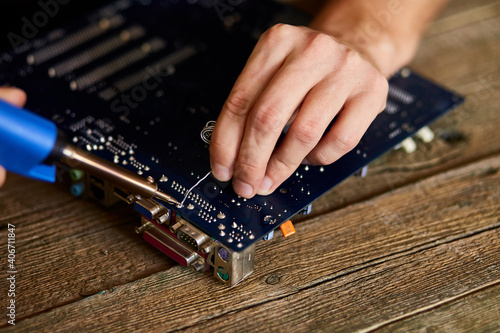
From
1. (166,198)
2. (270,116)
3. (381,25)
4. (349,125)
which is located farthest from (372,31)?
(166,198)

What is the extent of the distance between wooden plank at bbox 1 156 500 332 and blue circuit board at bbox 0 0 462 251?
0.09 meters

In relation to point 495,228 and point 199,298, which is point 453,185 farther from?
point 199,298

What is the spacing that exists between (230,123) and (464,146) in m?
0.63

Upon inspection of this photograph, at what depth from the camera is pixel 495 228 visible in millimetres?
982

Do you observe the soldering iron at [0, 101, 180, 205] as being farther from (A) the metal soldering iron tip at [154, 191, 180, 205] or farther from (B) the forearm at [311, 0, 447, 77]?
(B) the forearm at [311, 0, 447, 77]

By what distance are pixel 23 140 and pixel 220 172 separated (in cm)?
30

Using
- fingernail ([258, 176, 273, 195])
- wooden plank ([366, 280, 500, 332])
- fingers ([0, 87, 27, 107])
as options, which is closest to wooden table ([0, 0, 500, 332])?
wooden plank ([366, 280, 500, 332])

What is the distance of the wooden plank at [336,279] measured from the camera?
2.68ft

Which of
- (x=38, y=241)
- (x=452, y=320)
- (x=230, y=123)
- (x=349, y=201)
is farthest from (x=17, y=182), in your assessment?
(x=452, y=320)

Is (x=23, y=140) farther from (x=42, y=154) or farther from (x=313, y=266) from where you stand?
(x=313, y=266)

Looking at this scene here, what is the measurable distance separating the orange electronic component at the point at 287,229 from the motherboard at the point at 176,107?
0.04 metres

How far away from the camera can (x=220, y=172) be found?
876 mm

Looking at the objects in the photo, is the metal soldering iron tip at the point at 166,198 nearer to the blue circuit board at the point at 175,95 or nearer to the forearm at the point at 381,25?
the blue circuit board at the point at 175,95

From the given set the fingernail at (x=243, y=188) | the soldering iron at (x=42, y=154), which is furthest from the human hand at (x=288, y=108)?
the soldering iron at (x=42, y=154)
